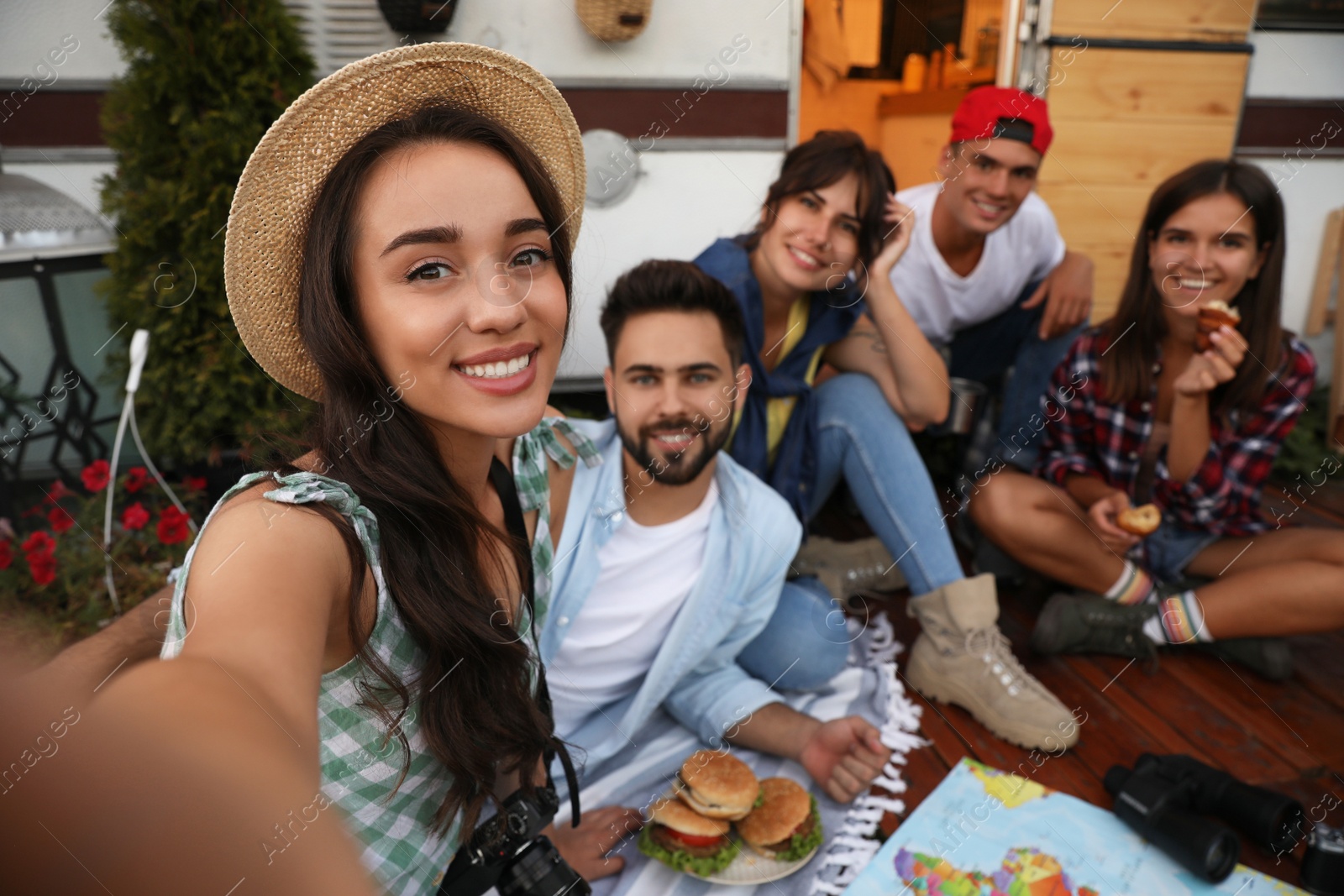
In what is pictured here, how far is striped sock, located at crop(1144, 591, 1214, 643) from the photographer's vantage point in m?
2.58

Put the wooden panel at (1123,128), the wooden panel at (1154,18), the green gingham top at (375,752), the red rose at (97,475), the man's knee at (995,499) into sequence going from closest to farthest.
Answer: the green gingham top at (375,752), the red rose at (97,475), the man's knee at (995,499), the wooden panel at (1154,18), the wooden panel at (1123,128)

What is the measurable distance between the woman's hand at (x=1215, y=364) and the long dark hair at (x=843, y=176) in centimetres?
102

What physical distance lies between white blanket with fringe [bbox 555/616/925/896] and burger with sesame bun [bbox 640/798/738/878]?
0.10 meters

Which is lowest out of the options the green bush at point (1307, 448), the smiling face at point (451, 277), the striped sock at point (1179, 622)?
the green bush at point (1307, 448)

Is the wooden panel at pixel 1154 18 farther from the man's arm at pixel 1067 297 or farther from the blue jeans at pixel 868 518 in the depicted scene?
the blue jeans at pixel 868 518

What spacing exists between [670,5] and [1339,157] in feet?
A: 13.0

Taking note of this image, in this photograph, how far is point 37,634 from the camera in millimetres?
2436

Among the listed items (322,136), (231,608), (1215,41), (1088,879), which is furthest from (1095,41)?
(231,608)

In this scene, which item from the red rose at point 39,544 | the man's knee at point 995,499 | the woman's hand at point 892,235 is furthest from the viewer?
the man's knee at point 995,499

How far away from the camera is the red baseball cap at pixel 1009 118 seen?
292cm

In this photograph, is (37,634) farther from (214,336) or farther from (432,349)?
(432,349)

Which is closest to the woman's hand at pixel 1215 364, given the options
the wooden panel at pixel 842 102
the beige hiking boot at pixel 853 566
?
the beige hiking boot at pixel 853 566

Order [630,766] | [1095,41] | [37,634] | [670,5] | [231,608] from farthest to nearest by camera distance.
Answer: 1. [1095,41]
2. [670,5]
3. [37,634]
4. [630,766]
5. [231,608]

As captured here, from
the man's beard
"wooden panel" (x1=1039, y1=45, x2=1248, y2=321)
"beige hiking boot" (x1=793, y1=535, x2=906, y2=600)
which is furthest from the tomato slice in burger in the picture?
"wooden panel" (x1=1039, y1=45, x2=1248, y2=321)
